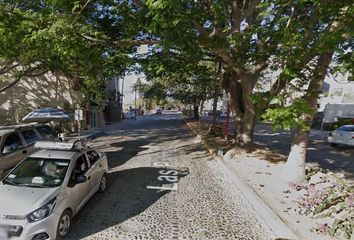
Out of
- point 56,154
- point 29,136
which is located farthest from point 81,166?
point 29,136

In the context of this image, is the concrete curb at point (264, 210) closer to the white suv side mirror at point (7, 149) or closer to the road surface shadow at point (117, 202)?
the road surface shadow at point (117, 202)

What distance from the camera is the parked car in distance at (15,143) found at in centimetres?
727

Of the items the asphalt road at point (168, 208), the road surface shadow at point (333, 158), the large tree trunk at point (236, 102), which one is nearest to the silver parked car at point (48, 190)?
the asphalt road at point (168, 208)

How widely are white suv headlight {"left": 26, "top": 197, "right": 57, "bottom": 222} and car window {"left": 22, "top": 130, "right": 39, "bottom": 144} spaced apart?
480 cm

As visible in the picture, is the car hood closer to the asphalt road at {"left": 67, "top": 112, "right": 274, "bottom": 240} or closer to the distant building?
the asphalt road at {"left": 67, "top": 112, "right": 274, "bottom": 240}

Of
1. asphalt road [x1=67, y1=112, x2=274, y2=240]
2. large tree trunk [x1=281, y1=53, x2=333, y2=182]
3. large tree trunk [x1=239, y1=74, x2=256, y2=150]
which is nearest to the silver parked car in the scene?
asphalt road [x1=67, y1=112, x2=274, y2=240]

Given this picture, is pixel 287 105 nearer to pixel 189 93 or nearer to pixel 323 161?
pixel 323 161

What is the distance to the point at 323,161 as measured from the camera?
40.8 ft

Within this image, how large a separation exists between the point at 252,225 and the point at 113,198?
3.51m

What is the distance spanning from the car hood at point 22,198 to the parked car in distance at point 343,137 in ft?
54.8

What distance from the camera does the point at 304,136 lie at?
8203mm

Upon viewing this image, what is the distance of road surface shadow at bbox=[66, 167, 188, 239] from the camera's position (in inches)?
211

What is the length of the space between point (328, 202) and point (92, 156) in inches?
228

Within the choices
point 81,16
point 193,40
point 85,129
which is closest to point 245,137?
point 193,40
